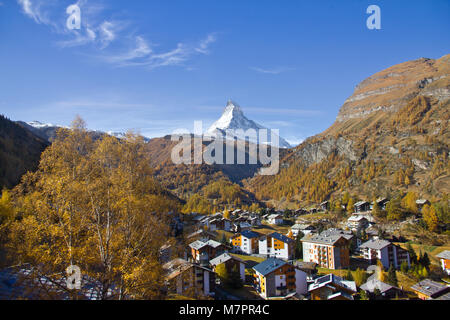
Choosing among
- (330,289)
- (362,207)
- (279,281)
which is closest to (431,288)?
(330,289)

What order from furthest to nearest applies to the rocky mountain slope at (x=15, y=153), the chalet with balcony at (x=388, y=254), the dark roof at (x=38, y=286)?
the rocky mountain slope at (x=15, y=153) → the chalet with balcony at (x=388, y=254) → the dark roof at (x=38, y=286)

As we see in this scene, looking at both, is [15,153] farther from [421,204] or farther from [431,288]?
[421,204]

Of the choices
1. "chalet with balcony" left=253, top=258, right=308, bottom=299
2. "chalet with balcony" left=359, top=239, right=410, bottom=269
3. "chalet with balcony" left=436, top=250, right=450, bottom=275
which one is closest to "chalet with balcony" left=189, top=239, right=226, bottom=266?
"chalet with balcony" left=253, top=258, right=308, bottom=299

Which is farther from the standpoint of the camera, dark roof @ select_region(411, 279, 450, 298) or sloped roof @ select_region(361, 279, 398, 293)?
sloped roof @ select_region(361, 279, 398, 293)

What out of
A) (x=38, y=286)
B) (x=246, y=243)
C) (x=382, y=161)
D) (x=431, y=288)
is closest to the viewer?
(x=38, y=286)

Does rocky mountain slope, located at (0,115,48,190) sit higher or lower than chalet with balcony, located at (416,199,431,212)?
higher

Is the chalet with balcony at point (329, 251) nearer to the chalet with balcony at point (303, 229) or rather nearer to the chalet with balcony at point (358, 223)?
the chalet with balcony at point (303, 229)

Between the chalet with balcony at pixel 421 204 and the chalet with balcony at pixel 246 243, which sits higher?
the chalet with balcony at pixel 421 204

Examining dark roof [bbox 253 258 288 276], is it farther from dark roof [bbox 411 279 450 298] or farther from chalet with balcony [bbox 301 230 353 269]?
dark roof [bbox 411 279 450 298]

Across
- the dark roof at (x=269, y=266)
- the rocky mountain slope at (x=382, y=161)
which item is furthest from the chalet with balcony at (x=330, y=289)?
the rocky mountain slope at (x=382, y=161)

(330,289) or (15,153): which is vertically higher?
(15,153)

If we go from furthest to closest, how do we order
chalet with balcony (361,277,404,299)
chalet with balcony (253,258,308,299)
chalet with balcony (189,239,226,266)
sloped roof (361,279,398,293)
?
chalet with balcony (189,239,226,266) < chalet with balcony (253,258,308,299) < sloped roof (361,279,398,293) < chalet with balcony (361,277,404,299)
